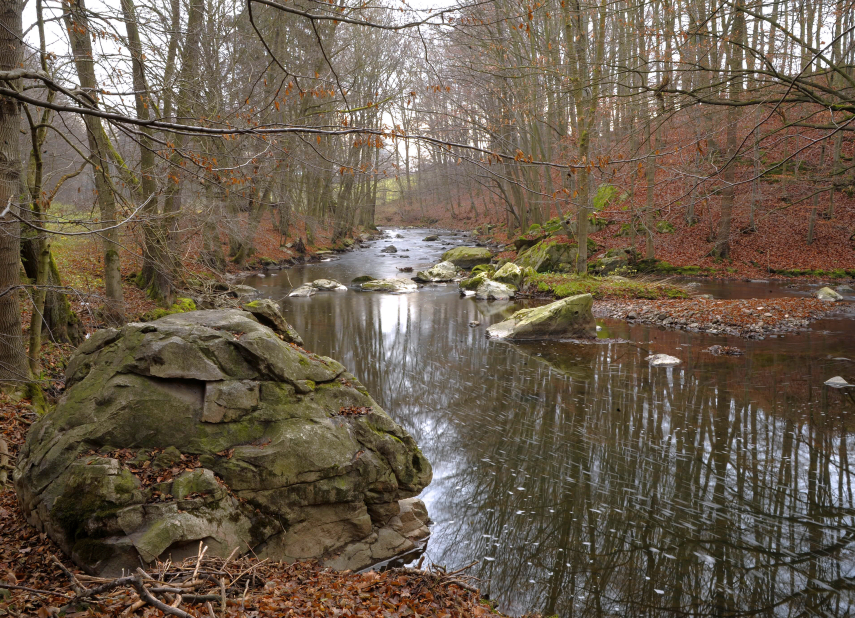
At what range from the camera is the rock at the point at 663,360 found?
10.6m

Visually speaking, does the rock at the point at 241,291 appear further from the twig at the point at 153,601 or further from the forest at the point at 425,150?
the twig at the point at 153,601

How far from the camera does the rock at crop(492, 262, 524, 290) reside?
1959 centimetres

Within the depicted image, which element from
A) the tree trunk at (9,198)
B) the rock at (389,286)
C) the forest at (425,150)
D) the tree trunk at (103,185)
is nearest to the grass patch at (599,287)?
the forest at (425,150)

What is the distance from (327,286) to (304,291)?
1189 mm

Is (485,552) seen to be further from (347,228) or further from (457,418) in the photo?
(347,228)

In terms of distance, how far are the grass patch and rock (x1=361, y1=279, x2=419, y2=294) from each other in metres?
4.40

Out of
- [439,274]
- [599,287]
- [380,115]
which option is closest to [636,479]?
[599,287]

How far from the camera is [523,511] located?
573 centimetres

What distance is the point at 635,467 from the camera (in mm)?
6633

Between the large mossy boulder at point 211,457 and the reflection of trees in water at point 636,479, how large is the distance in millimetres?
953

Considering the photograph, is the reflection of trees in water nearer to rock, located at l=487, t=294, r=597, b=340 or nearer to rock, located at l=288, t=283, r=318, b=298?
rock, located at l=487, t=294, r=597, b=340

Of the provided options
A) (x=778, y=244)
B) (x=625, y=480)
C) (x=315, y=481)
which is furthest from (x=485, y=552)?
(x=778, y=244)

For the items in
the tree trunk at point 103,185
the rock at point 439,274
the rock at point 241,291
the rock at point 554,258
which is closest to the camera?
the tree trunk at point 103,185

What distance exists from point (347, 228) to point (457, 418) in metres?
30.2
